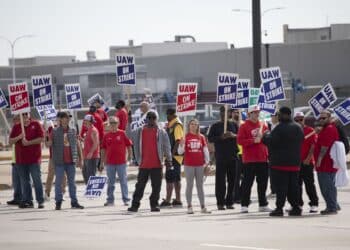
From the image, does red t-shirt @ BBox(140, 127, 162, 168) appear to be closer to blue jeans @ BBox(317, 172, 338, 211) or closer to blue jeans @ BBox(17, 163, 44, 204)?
blue jeans @ BBox(17, 163, 44, 204)

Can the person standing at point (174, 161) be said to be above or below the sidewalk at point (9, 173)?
above

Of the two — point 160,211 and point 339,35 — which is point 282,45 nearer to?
point 339,35

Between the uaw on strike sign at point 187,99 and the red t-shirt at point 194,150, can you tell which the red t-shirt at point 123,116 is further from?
the red t-shirt at point 194,150

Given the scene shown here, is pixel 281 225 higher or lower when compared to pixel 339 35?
lower

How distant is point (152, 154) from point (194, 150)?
2.88 feet

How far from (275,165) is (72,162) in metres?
4.46

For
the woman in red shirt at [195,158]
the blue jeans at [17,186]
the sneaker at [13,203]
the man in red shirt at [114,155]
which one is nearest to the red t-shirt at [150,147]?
the woman in red shirt at [195,158]

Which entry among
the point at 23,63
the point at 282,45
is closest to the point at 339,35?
the point at 282,45

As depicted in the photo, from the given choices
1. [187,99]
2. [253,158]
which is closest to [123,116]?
[187,99]

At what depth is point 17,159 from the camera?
2338cm

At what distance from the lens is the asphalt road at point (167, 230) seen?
15.4 m

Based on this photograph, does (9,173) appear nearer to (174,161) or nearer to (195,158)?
(174,161)

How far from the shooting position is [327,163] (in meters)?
20.3

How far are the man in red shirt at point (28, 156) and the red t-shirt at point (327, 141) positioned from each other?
18.8 feet
